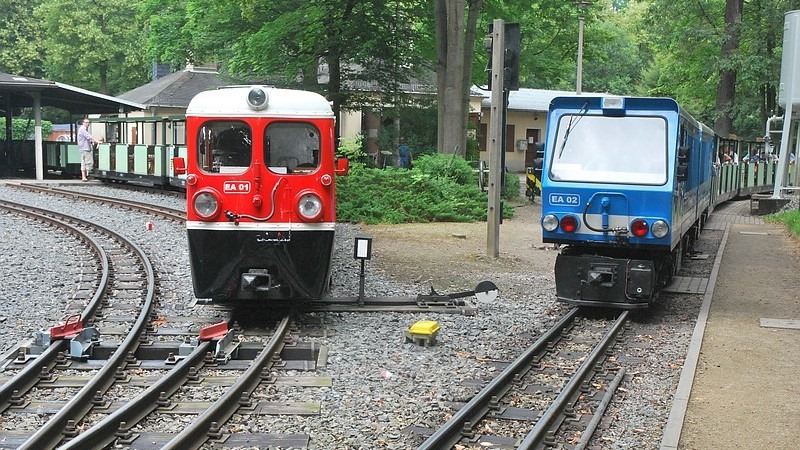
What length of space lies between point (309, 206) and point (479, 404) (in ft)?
11.8

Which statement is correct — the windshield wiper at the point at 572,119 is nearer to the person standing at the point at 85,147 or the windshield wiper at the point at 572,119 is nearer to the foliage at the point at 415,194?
the foliage at the point at 415,194

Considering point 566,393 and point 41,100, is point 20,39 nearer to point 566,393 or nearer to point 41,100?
point 41,100

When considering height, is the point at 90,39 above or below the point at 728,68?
above

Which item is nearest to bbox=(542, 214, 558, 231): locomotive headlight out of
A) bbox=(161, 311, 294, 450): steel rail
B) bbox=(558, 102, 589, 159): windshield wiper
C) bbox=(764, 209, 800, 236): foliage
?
bbox=(558, 102, 589, 159): windshield wiper

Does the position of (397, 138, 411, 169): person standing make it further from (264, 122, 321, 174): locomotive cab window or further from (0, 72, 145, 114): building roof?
(264, 122, 321, 174): locomotive cab window

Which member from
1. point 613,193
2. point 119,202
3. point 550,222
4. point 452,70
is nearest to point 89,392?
point 550,222

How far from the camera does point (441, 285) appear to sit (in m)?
13.9

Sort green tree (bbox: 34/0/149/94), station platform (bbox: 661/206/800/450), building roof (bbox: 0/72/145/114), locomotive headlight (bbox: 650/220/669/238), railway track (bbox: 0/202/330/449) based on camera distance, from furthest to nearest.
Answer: green tree (bbox: 34/0/149/94) < building roof (bbox: 0/72/145/114) < locomotive headlight (bbox: 650/220/669/238) < station platform (bbox: 661/206/800/450) < railway track (bbox: 0/202/330/449)

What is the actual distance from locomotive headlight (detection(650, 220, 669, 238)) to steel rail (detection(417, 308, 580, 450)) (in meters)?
2.19

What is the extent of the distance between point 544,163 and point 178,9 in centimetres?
3294

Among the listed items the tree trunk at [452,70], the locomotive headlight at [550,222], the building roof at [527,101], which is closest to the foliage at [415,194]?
the tree trunk at [452,70]

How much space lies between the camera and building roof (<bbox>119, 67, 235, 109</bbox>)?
44.8 m

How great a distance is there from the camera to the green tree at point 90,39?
2370 inches

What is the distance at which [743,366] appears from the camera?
945 centimetres
